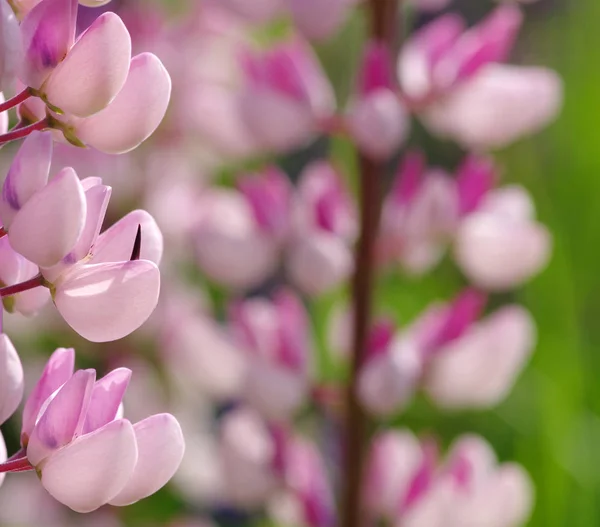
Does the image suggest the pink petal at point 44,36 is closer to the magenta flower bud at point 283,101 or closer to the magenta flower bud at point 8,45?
the magenta flower bud at point 8,45

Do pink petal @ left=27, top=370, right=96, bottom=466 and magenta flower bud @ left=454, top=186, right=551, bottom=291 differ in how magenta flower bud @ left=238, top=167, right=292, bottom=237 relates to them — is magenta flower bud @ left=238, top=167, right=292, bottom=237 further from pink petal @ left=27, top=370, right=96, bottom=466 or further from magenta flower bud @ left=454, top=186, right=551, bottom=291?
pink petal @ left=27, top=370, right=96, bottom=466

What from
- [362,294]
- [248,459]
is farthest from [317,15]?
[248,459]

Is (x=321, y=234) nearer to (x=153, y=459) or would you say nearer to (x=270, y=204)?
(x=270, y=204)

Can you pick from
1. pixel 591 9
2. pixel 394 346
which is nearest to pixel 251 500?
pixel 394 346

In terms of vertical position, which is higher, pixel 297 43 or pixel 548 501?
pixel 297 43

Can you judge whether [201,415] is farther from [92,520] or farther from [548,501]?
[548,501]
